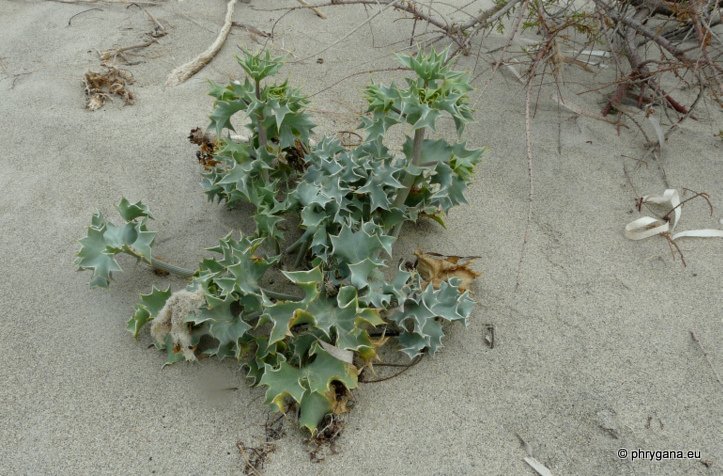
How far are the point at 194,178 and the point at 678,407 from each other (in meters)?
1.77

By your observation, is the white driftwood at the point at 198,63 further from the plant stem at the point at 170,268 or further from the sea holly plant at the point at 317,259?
the plant stem at the point at 170,268

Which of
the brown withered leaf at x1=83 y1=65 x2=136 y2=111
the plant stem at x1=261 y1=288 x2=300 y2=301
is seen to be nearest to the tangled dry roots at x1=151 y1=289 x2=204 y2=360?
the plant stem at x1=261 y1=288 x2=300 y2=301

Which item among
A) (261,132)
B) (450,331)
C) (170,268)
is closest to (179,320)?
(170,268)

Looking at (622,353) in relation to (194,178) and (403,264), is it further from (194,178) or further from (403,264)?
(194,178)

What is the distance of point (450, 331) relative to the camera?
181 cm

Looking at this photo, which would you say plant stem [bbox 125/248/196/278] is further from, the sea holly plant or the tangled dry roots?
the tangled dry roots

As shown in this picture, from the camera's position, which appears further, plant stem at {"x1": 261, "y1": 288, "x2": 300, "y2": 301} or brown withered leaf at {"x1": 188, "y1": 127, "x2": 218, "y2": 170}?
brown withered leaf at {"x1": 188, "y1": 127, "x2": 218, "y2": 170}

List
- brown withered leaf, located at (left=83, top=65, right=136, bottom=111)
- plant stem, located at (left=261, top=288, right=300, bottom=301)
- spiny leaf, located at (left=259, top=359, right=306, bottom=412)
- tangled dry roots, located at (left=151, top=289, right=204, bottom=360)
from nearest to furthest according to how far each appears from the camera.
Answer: spiny leaf, located at (left=259, top=359, right=306, bottom=412) < tangled dry roots, located at (left=151, top=289, right=204, bottom=360) < plant stem, located at (left=261, top=288, right=300, bottom=301) < brown withered leaf, located at (left=83, top=65, right=136, bottom=111)

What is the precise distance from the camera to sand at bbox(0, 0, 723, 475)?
5.02 feet

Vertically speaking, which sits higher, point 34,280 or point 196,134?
point 196,134

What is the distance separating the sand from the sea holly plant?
0.11 meters

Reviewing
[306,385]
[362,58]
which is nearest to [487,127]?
[362,58]

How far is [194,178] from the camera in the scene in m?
2.28

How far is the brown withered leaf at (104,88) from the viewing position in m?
A: 2.59
